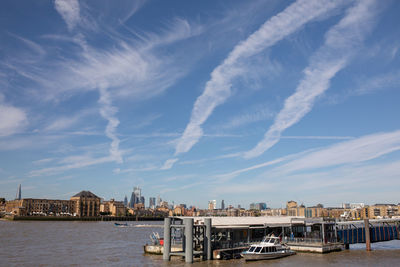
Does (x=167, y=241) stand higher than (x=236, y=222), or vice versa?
(x=236, y=222)

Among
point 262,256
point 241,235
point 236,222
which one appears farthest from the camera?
point 236,222

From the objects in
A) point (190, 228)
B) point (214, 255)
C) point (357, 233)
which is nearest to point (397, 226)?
point (357, 233)

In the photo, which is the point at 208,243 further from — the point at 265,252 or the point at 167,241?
the point at 265,252

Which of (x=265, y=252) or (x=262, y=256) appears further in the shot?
(x=265, y=252)

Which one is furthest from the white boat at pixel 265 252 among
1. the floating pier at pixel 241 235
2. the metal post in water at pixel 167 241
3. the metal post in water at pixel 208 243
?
the metal post in water at pixel 167 241

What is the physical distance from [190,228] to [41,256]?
2452 centimetres

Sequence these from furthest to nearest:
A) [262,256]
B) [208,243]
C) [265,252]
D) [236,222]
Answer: [236,222]
[265,252]
[262,256]
[208,243]

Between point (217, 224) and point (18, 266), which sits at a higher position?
point (217, 224)

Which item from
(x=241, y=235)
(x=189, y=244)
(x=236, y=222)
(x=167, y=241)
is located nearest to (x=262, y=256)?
(x=241, y=235)

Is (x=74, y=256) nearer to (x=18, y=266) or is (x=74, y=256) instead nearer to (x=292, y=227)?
(x=18, y=266)

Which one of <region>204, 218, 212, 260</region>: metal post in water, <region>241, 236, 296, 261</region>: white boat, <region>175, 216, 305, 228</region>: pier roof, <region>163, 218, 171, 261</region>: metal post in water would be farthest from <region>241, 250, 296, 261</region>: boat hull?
<region>163, 218, 171, 261</region>: metal post in water

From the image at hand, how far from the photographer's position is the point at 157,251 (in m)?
48.2

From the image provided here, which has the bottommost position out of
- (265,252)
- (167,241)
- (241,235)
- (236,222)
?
(265,252)

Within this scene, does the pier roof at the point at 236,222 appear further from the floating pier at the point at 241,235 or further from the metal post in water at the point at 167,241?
the metal post in water at the point at 167,241
